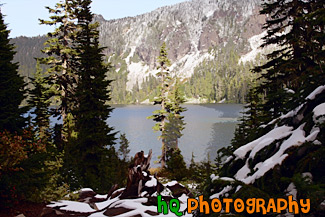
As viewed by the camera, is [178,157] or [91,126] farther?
[178,157]

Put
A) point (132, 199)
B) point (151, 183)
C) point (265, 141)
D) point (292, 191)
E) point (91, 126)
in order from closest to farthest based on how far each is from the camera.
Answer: point (292, 191), point (265, 141), point (132, 199), point (151, 183), point (91, 126)

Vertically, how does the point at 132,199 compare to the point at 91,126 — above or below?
below

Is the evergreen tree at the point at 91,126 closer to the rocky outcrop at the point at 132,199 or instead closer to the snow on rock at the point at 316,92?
the rocky outcrop at the point at 132,199

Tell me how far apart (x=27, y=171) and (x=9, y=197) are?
1.10 m

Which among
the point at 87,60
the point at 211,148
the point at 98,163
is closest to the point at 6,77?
the point at 87,60

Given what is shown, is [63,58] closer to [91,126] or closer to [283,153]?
[91,126]

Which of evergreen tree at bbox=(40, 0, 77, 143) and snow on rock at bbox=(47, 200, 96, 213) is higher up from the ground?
evergreen tree at bbox=(40, 0, 77, 143)

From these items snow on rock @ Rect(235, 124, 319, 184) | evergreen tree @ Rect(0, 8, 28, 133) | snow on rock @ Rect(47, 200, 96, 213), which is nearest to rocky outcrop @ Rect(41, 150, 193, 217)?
snow on rock @ Rect(47, 200, 96, 213)

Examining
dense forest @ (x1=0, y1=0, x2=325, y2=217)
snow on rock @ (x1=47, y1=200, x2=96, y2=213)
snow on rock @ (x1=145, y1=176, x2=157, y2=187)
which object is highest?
dense forest @ (x1=0, y1=0, x2=325, y2=217)

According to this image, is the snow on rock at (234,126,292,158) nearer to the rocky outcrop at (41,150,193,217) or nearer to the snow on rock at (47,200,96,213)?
the rocky outcrop at (41,150,193,217)

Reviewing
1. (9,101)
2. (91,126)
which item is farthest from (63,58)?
(9,101)

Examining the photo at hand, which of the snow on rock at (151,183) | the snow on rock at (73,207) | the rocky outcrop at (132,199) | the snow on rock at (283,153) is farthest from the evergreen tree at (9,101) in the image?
the snow on rock at (283,153)

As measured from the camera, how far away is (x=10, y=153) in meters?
8.33


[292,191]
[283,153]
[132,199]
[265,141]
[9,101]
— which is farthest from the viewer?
[9,101]
